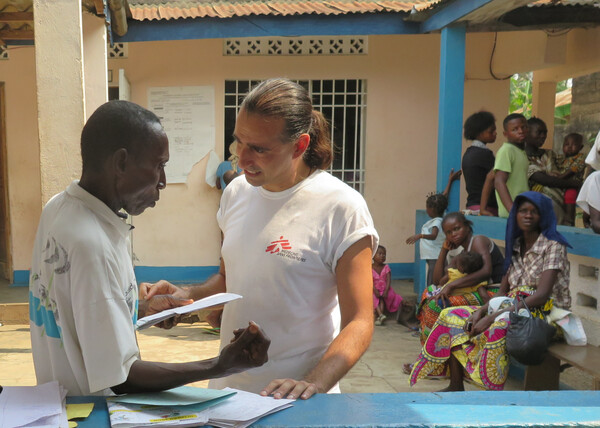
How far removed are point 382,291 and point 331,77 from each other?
314 cm

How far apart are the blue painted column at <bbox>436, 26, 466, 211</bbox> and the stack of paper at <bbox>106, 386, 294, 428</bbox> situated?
5887mm

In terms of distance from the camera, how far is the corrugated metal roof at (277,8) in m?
7.18

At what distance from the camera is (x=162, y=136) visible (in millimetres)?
1456

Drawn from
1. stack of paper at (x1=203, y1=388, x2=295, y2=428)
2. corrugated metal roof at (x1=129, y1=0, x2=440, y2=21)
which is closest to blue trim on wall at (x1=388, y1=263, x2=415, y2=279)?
corrugated metal roof at (x1=129, y1=0, x2=440, y2=21)

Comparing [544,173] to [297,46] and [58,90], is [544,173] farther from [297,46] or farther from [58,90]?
[58,90]

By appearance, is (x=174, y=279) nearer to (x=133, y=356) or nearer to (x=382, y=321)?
(x=382, y=321)

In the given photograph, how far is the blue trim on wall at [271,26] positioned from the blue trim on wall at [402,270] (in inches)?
127

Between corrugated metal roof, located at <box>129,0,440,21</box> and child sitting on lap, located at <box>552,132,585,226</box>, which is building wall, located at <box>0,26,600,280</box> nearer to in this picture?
corrugated metal roof, located at <box>129,0,440,21</box>

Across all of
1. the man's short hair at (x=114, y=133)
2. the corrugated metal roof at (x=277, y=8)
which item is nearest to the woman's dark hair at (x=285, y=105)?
the man's short hair at (x=114, y=133)

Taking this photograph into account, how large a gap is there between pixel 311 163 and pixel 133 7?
21.9 feet

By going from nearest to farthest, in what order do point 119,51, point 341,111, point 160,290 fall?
point 160,290, point 119,51, point 341,111

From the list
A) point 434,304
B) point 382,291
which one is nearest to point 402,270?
point 382,291

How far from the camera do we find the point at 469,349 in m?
4.75

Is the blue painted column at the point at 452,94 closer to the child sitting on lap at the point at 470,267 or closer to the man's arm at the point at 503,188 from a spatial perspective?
the man's arm at the point at 503,188
